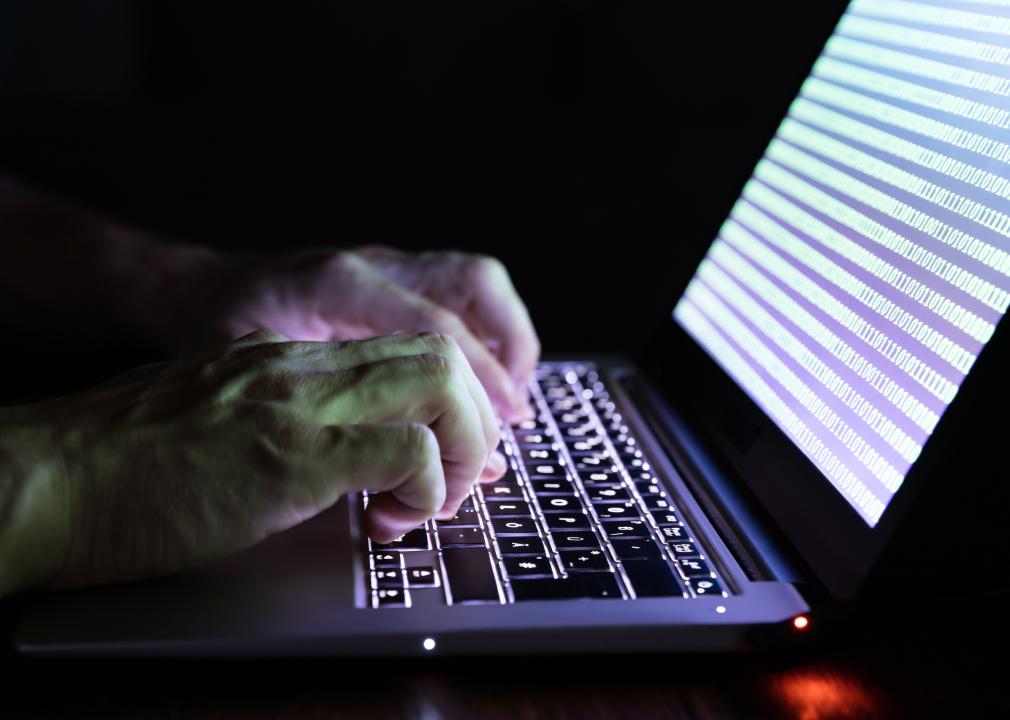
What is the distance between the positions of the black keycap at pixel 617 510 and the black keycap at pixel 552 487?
31mm

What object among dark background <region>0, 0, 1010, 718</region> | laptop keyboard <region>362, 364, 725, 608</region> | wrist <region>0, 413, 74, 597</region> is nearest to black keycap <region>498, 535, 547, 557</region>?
laptop keyboard <region>362, 364, 725, 608</region>

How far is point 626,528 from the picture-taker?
2.26 ft

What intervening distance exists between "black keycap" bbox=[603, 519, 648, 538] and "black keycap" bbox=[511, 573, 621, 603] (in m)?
0.07

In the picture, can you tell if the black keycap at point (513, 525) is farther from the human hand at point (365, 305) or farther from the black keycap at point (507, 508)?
the human hand at point (365, 305)

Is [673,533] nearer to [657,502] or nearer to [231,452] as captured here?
[657,502]

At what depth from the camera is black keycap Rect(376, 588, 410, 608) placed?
1.89 feet

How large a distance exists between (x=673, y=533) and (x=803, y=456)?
10 cm

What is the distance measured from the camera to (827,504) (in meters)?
0.65

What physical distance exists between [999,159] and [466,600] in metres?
0.41

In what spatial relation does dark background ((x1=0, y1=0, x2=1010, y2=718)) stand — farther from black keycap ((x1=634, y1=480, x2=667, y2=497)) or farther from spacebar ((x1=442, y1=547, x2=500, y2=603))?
spacebar ((x1=442, y1=547, x2=500, y2=603))

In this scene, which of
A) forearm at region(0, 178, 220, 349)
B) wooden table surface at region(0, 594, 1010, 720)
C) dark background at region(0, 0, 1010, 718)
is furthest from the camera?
dark background at region(0, 0, 1010, 718)

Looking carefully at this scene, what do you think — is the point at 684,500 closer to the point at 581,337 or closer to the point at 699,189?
the point at 581,337

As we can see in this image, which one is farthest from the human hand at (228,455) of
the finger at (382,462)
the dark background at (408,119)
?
the dark background at (408,119)

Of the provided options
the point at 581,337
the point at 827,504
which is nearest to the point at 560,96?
the point at 581,337
